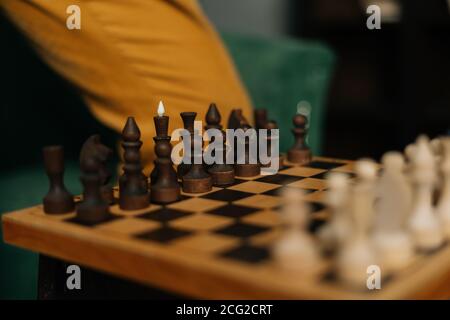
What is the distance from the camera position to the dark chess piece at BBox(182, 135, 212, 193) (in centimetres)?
125

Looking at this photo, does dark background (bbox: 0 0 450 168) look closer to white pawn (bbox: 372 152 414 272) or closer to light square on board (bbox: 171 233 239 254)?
white pawn (bbox: 372 152 414 272)

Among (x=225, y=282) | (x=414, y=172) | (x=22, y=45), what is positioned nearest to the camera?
(x=225, y=282)

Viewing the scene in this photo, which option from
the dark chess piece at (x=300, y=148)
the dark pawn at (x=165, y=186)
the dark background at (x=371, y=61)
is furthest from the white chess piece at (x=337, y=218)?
the dark background at (x=371, y=61)

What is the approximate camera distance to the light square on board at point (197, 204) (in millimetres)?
1141

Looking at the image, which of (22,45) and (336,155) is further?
(336,155)

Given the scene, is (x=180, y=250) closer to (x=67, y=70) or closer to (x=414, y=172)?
(x=414, y=172)

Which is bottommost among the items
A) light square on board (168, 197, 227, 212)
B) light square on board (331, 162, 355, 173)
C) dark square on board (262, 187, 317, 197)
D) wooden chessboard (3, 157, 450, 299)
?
wooden chessboard (3, 157, 450, 299)

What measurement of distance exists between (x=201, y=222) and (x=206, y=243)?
104 mm

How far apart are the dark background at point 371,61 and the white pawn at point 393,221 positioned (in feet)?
7.24

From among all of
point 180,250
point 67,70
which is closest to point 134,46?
point 67,70

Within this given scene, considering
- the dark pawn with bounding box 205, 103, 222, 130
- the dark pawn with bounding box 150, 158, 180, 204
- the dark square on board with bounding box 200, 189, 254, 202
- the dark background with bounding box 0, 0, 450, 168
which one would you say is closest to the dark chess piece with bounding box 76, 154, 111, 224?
the dark pawn with bounding box 150, 158, 180, 204

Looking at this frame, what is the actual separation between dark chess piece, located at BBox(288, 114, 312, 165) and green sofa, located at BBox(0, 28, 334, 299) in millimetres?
409

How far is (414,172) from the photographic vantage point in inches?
40.6
